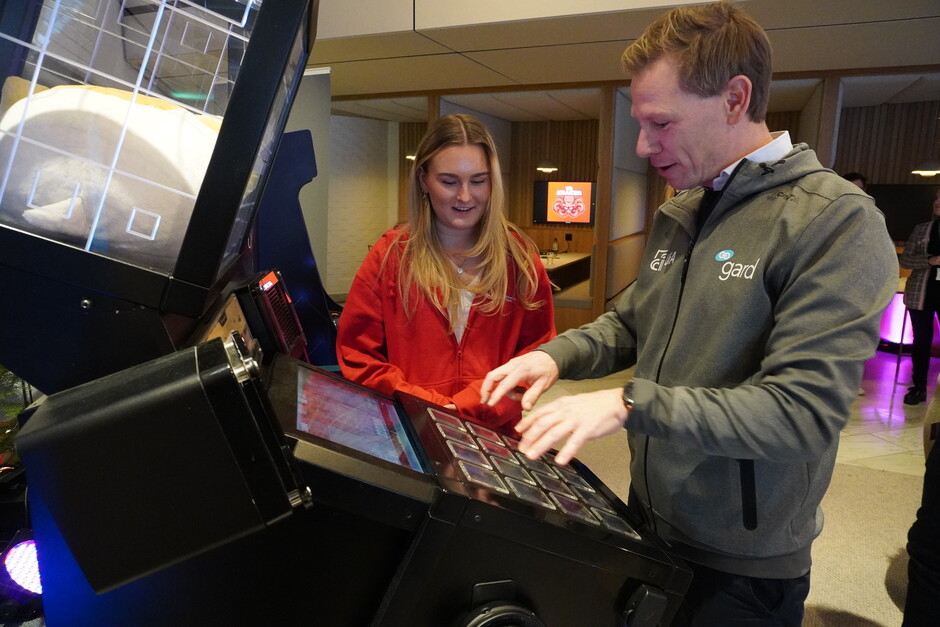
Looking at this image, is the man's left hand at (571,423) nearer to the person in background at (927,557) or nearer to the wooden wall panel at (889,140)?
the person in background at (927,557)

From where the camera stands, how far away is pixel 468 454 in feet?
2.70

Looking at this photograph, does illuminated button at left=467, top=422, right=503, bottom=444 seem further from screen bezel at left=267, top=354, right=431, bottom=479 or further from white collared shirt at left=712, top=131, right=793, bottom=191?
white collared shirt at left=712, top=131, right=793, bottom=191

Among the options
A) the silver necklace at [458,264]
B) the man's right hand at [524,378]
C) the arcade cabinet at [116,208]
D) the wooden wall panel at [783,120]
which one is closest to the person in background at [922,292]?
the wooden wall panel at [783,120]

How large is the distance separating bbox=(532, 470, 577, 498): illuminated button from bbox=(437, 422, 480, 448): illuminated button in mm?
97

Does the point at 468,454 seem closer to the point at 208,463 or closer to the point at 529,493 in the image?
the point at 529,493

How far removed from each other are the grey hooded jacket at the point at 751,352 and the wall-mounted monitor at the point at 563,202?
7.51m

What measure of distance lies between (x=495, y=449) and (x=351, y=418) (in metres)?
0.22

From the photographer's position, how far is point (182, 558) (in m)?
0.56

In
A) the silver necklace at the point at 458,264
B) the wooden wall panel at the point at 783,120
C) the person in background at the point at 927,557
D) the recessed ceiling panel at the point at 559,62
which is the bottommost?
the person in background at the point at 927,557

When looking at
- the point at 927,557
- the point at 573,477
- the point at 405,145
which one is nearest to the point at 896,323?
the point at 927,557

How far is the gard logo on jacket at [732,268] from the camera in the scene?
0.89 m

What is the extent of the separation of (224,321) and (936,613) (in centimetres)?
167

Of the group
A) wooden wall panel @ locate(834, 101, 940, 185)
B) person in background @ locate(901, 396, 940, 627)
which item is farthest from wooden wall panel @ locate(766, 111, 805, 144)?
person in background @ locate(901, 396, 940, 627)

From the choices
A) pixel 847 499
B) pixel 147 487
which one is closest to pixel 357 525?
pixel 147 487
